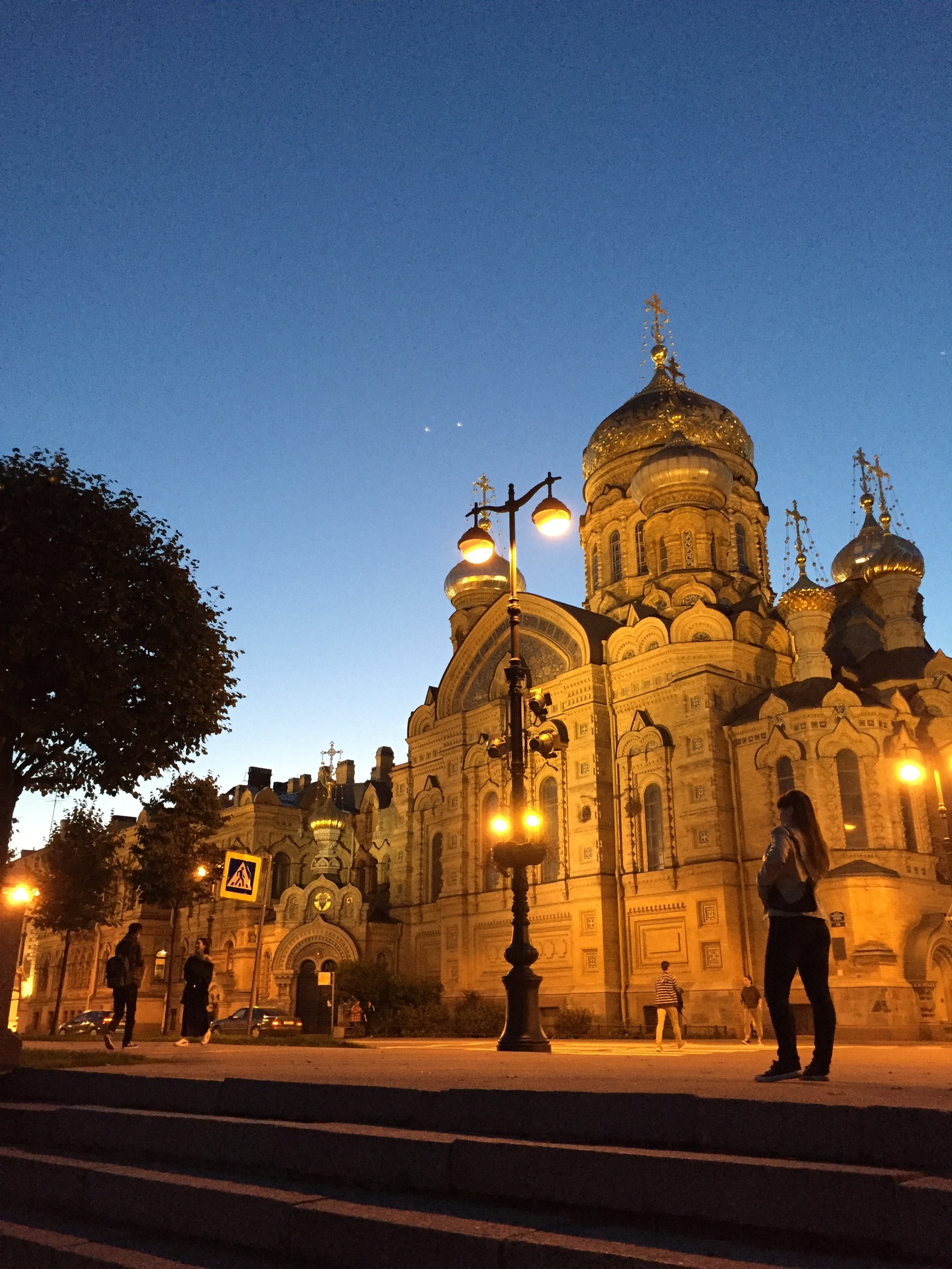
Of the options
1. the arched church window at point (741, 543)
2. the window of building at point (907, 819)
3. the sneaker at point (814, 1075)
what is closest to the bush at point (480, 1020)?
the window of building at point (907, 819)

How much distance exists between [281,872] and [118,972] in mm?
34281

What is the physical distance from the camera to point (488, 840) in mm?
36281

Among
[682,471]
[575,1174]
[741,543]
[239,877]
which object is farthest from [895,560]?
[575,1174]

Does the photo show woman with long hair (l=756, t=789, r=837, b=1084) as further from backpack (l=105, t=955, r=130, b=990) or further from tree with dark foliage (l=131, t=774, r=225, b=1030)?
tree with dark foliage (l=131, t=774, r=225, b=1030)

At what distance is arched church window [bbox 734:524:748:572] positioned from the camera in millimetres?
39594

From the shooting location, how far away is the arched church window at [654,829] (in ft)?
101

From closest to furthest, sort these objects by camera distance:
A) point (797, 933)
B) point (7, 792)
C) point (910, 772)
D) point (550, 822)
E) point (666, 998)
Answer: point (797, 933) < point (7, 792) < point (666, 998) < point (910, 772) < point (550, 822)

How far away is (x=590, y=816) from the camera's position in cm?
3222

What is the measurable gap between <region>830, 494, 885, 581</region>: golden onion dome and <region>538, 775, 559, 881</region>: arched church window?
46.8 ft

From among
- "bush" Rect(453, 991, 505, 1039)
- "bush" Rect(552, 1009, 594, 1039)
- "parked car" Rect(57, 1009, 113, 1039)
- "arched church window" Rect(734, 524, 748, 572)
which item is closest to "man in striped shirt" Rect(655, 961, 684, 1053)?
"bush" Rect(552, 1009, 594, 1039)


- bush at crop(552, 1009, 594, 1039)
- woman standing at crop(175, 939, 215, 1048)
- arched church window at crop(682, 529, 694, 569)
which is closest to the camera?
woman standing at crop(175, 939, 215, 1048)

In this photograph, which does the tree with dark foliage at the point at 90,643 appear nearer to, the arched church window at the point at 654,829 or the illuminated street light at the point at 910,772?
the illuminated street light at the point at 910,772

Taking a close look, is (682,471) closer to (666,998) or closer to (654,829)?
(654,829)

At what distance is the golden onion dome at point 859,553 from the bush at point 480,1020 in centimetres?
2025
